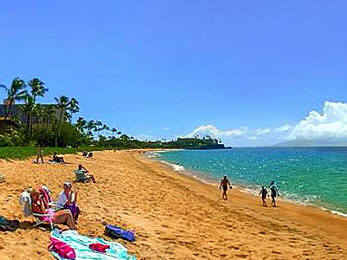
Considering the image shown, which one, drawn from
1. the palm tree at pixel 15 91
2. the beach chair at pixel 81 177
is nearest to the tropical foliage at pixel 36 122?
the palm tree at pixel 15 91

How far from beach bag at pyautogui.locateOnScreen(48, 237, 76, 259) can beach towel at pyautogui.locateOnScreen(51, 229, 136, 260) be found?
0.07m

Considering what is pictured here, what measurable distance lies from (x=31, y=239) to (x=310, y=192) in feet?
73.3

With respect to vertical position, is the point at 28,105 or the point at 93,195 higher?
the point at 28,105

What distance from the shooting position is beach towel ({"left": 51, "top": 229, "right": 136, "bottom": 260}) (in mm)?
6141

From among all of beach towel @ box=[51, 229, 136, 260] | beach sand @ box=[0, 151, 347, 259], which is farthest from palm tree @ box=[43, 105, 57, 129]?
beach towel @ box=[51, 229, 136, 260]

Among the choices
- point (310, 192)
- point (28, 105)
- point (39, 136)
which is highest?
point (28, 105)

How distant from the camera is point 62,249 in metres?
6.22

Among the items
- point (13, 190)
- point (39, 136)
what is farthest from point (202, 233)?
point (39, 136)

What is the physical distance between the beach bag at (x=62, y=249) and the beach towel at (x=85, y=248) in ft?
0.21

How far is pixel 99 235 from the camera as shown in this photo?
7.80 metres

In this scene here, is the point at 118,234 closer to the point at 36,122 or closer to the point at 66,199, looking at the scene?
the point at 66,199

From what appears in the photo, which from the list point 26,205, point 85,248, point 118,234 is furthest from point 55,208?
point 85,248

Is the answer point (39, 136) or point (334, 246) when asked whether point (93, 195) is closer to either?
point (334, 246)

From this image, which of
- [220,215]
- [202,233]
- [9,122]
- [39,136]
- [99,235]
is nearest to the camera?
[99,235]
